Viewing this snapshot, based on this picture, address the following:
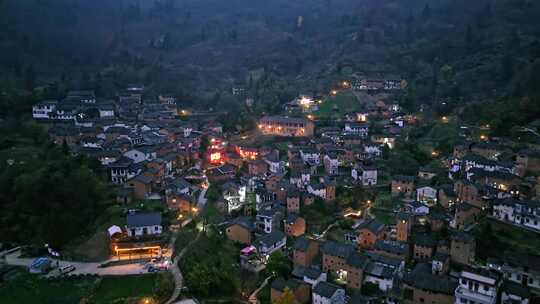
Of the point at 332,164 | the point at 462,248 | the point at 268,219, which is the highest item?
the point at 332,164

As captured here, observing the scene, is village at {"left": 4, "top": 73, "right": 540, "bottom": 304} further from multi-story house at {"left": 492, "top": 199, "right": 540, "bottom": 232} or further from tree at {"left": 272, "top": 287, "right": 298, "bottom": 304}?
tree at {"left": 272, "top": 287, "right": 298, "bottom": 304}

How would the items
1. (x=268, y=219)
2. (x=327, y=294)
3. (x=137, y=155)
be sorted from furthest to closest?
1. (x=137, y=155)
2. (x=268, y=219)
3. (x=327, y=294)

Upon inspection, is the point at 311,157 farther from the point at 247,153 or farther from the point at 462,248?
the point at 462,248

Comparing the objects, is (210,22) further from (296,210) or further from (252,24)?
(296,210)

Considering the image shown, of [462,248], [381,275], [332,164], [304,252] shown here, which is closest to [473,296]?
[462,248]

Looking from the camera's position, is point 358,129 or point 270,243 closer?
point 270,243

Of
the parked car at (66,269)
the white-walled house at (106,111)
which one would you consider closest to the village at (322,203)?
the white-walled house at (106,111)
